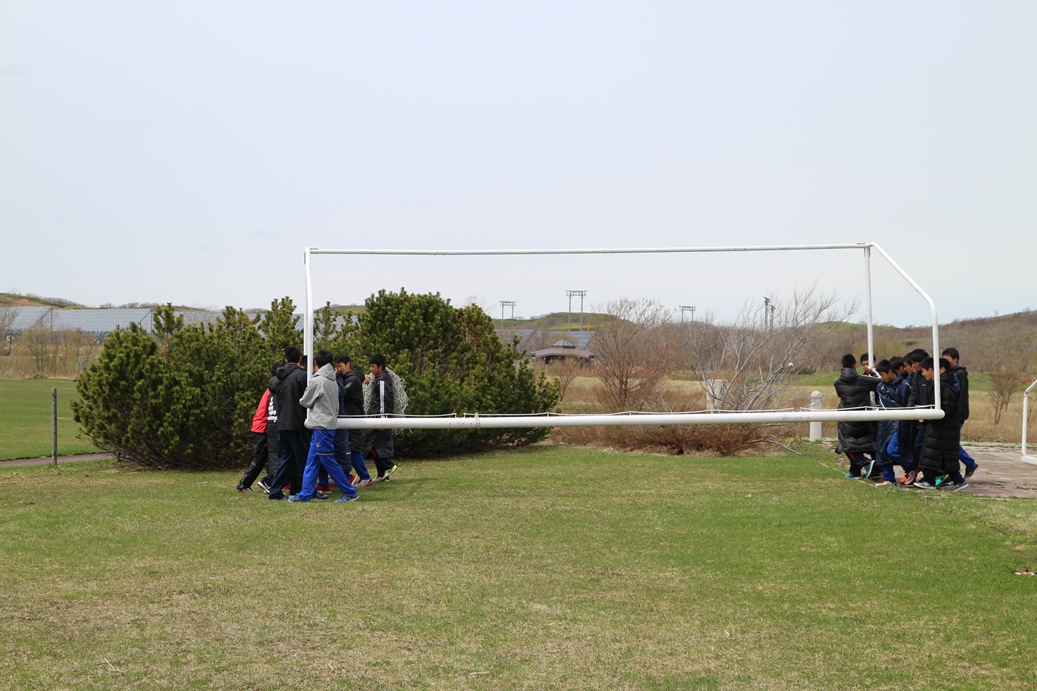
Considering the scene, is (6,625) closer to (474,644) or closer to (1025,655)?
(474,644)

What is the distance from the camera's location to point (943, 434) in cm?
1278

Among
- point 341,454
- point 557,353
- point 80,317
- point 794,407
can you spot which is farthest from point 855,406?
point 80,317

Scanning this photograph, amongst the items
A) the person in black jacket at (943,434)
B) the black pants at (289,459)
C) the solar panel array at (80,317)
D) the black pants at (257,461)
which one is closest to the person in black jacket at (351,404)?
the black pants at (289,459)

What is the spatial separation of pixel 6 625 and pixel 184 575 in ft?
5.53

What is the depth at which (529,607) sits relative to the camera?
6.96m

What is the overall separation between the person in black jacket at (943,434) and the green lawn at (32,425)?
1511cm

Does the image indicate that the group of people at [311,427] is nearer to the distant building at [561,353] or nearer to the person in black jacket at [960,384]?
the person in black jacket at [960,384]

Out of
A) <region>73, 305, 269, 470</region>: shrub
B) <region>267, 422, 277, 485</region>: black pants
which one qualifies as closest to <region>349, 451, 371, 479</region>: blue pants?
<region>267, 422, 277, 485</region>: black pants

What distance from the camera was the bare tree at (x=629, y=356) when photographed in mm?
23859

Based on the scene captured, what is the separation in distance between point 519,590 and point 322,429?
5.13m

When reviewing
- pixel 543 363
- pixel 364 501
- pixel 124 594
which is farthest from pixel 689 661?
pixel 543 363

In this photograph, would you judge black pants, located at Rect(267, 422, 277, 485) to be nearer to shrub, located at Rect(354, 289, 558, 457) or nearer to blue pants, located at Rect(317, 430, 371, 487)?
blue pants, located at Rect(317, 430, 371, 487)

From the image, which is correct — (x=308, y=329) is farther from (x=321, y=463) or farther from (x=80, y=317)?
(x=80, y=317)

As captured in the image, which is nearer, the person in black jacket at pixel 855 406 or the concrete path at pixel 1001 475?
the concrete path at pixel 1001 475
